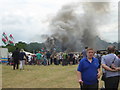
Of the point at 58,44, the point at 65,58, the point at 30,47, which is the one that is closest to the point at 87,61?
the point at 65,58

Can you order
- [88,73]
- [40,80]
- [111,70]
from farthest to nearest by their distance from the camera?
1. [40,80]
2. [111,70]
3. [88,73]

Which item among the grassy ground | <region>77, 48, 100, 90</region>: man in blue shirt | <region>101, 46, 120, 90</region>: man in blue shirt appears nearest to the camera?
<region>77, 48, 100, 90</region>: man in blue shirt

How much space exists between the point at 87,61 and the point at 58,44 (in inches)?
1899

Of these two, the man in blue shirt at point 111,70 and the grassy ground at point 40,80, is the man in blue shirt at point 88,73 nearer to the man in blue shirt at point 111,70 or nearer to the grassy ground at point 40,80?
the man in blue shirt at point 111,70

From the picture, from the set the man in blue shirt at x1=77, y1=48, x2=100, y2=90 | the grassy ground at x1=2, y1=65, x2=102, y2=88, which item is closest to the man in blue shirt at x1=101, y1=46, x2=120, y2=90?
the man in blue shirt at x1=77, y1=48, x2=100, y2=90

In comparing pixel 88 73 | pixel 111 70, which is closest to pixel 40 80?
pixel 111 70

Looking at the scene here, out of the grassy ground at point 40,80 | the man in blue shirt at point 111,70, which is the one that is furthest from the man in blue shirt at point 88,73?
the grassy ground at point 40,80

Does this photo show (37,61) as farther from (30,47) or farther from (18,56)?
(30,47)

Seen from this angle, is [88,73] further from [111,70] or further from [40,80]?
[40,80]

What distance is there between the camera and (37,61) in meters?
22.8

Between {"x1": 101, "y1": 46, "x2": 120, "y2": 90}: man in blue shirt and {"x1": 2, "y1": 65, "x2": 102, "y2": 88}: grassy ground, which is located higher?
{"x1": 101, "y1": 46, "x2": 120, "y2": 90}: man in blue shirt

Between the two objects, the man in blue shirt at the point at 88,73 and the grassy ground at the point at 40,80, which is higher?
the man in blue shirt at the point at 88,73

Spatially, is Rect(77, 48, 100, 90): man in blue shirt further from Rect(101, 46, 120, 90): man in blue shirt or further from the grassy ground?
the grassy ground

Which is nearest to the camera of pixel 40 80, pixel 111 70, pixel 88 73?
pixel 88 73
